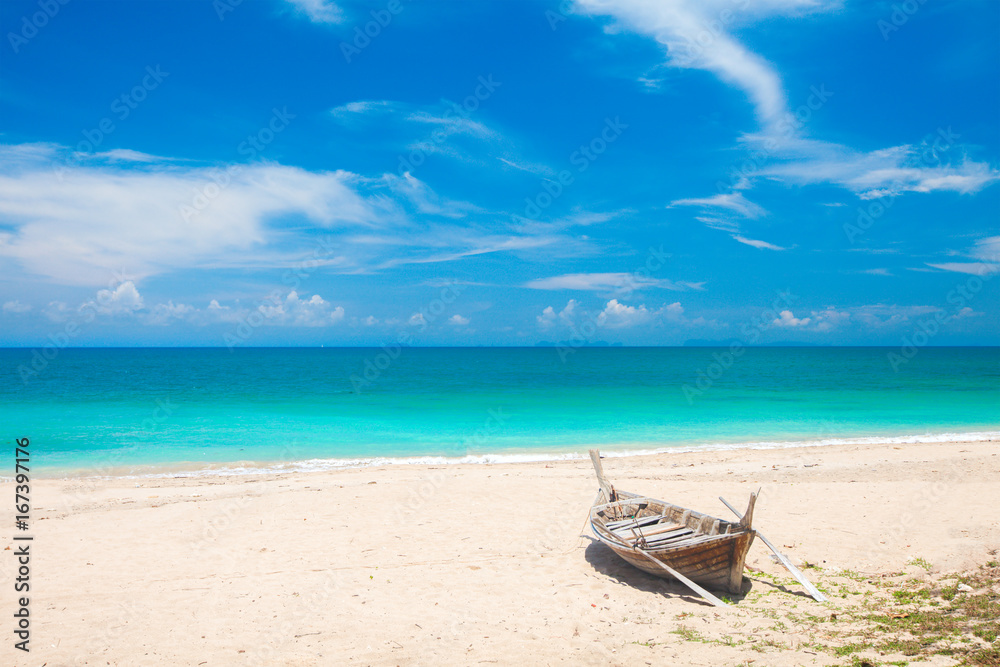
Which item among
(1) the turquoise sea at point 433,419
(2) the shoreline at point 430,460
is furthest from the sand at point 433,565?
(1) the turquoise sea at point 433,419

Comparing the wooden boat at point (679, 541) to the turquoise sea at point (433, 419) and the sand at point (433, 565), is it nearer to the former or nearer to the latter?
the sand at point (433, 565)

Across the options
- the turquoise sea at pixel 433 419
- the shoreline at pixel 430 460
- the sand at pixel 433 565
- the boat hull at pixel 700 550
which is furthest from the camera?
the turquoise sea at pixel 433 419

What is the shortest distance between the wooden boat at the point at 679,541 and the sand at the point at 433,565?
369mm

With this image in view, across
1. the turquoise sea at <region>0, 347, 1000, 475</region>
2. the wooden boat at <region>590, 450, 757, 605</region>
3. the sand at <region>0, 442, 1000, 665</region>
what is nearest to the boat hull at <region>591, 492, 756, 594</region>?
the wooden boat at <region>590, 450, 757, 605</region>

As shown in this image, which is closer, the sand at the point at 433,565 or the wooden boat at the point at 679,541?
the sand at the point at 433,565

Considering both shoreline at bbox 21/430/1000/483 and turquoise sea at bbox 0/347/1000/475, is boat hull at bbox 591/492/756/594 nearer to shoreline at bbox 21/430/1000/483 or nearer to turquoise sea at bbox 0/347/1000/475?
shoreline at bbox 21/430/1000/483

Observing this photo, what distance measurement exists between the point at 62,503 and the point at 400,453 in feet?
33.8

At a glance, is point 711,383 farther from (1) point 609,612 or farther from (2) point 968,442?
(1) point 609,612

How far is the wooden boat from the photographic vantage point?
24.3ft

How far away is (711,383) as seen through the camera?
166ft

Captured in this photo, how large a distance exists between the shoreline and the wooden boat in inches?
374

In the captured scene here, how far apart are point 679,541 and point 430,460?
12622mm

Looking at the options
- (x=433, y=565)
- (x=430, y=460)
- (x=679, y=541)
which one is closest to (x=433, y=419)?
(x=430, y=460)

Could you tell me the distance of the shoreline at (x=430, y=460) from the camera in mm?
17266
